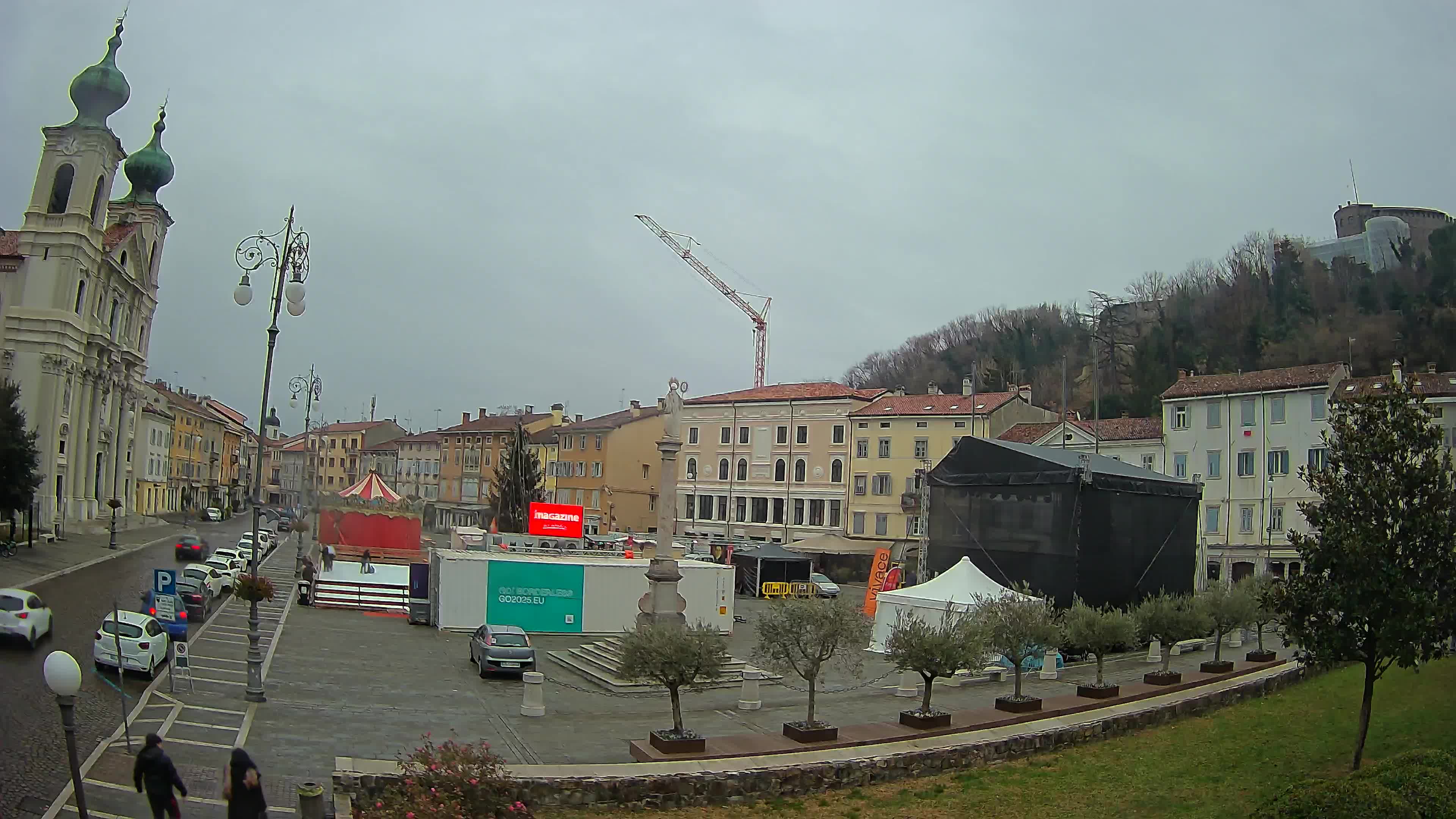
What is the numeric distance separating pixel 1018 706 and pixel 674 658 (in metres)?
7.78

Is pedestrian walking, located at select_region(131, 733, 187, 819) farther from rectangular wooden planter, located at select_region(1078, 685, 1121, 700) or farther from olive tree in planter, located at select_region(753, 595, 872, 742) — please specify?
rectangular wooden planter, located at select_region(1078, 685, 1121, 700)

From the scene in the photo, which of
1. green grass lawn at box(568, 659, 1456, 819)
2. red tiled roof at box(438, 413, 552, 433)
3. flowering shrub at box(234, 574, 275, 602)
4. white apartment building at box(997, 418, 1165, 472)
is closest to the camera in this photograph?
green grass lawn at box(568, 659, 1456, 819)

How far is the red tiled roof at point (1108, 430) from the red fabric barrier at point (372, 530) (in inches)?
1319

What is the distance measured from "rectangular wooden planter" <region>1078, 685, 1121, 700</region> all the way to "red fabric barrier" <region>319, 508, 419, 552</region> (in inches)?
1481

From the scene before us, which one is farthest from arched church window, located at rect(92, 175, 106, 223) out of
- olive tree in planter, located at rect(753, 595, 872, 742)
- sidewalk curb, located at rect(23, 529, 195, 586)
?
olive tree in planter, located at rect(753, 595, 872, 742)

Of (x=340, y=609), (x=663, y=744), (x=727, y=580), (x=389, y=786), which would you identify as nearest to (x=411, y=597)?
(x=340, y=609)

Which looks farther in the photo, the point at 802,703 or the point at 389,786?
the point at 802,703

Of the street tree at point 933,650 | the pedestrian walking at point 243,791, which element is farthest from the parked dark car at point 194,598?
the street tree at point 933,650

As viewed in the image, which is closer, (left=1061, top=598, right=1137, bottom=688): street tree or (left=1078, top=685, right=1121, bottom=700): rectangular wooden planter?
(left=1078, top=685, right=1121, bottom=700): rectangular wooden planter

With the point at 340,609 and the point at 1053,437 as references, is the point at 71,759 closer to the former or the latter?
the point at 340,609

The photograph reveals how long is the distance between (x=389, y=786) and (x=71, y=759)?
353 centimetres

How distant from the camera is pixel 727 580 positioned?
35.6 m

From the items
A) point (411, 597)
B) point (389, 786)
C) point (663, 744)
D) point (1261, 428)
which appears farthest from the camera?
point (1261, 428)

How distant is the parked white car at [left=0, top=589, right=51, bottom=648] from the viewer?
2134 centimetres
